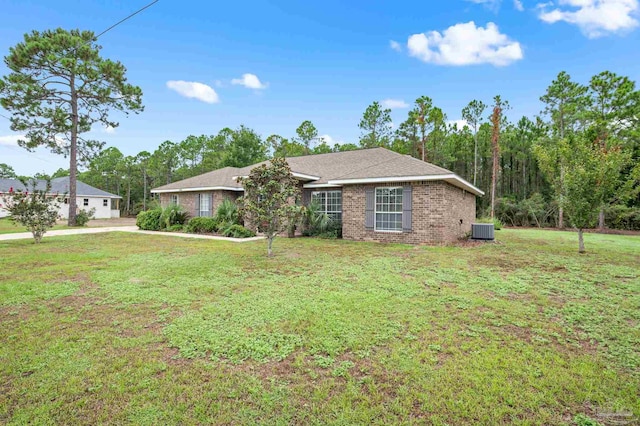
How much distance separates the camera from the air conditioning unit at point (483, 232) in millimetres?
12781

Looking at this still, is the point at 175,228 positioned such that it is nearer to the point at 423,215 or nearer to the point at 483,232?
the point at 423,215

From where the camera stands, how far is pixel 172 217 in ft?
55.0

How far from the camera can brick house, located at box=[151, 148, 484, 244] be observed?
10.9m

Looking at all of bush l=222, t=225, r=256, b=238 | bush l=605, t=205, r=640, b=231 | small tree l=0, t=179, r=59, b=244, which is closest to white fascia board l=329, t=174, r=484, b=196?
bush l=222, t=225, r=256, b=238

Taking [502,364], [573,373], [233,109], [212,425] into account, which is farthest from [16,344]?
[233,109]

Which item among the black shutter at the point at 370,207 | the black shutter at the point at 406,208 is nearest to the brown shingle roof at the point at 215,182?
the black shutter at the point at 370,207

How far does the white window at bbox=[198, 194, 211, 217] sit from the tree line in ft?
36.8

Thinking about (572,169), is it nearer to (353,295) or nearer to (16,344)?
(353,295)

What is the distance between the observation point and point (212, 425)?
209cm

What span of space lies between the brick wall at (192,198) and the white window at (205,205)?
0.36 metres

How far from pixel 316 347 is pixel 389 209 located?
9.22m

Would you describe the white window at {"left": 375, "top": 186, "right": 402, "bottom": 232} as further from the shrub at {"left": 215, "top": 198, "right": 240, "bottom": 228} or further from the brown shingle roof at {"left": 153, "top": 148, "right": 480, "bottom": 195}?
the shrub at {"left": 215, "top": 198, "right": 240, "bottom": 228}

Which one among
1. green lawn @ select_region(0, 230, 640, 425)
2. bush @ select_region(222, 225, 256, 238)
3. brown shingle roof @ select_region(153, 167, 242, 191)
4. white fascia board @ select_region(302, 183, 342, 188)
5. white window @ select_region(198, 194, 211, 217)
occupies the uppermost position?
brown shingle roof @ select_region(153, 167, 242, 191)

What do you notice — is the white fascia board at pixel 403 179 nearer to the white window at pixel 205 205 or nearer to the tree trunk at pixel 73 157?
the white window at pixel 205 205
